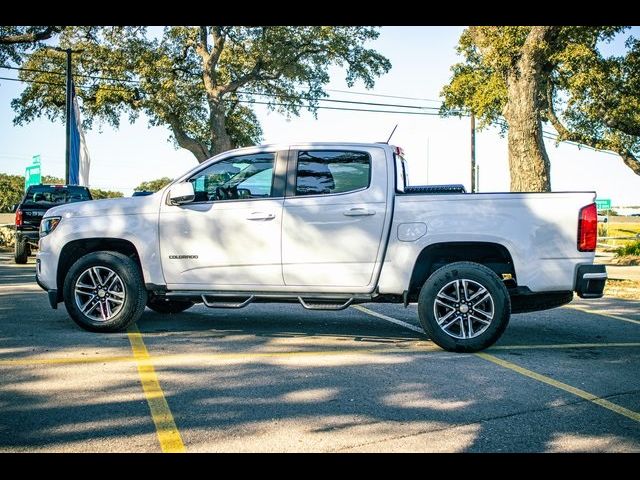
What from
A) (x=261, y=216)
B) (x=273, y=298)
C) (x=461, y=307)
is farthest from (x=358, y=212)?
(x=461, y=307)

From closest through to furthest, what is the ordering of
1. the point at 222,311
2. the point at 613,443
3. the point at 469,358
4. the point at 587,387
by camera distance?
1. the point at 613,443
2. the point at 587,387
3. the point at 469,358
4. the point at 222,311

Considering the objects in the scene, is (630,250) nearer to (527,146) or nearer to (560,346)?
(527,146)

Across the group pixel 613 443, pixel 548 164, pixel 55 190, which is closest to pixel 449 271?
pixel 613 443

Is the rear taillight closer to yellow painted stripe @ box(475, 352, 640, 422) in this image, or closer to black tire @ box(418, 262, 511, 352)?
black tire @ box(418, 262, 511, 352)

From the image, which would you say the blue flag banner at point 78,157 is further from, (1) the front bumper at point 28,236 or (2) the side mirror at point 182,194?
(2) the side mirror at point 182,194

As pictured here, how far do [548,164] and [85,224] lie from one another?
13037 mm

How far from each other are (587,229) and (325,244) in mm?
2506

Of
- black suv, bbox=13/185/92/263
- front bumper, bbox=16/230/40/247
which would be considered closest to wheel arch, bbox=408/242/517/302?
black suv, bbox=13/185/92/263

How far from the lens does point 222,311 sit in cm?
978

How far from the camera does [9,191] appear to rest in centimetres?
7688

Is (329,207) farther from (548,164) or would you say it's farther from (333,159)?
(548,164)

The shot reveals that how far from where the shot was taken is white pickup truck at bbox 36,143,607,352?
6.80m

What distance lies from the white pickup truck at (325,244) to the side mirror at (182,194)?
2cm

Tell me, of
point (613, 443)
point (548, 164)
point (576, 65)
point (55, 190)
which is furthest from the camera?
point (576, 65)
